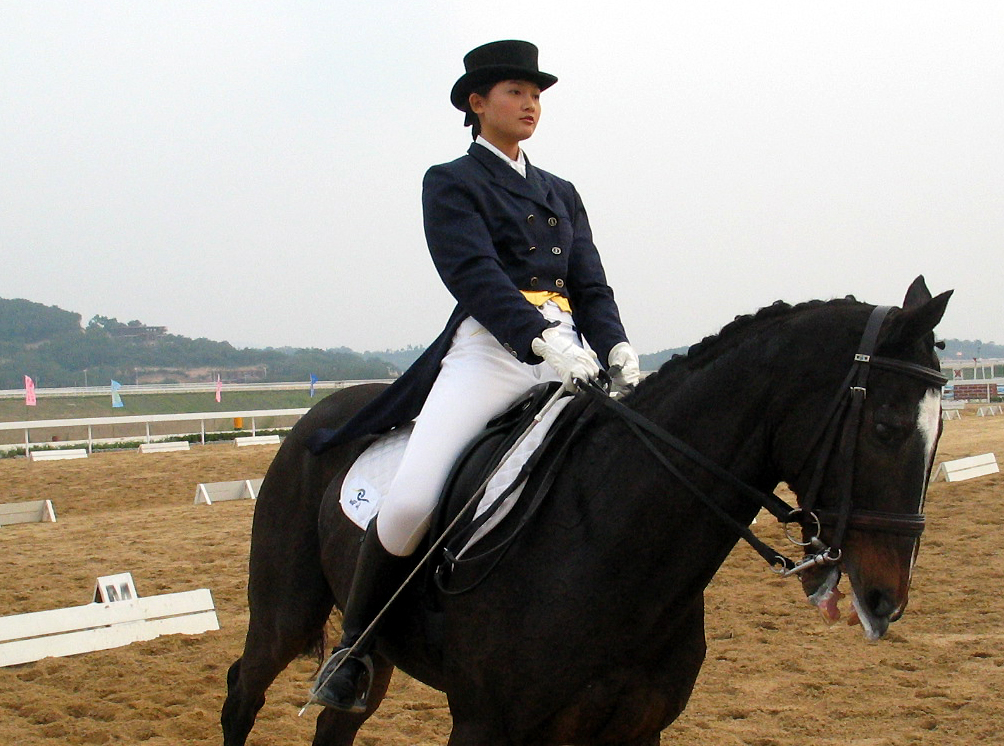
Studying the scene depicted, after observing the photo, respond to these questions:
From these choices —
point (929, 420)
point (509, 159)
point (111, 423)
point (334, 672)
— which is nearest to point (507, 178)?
point (509, 159)

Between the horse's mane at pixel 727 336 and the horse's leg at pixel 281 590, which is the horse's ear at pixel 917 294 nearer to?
the horse's mane at pixel 727 336

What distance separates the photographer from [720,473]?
233 cm

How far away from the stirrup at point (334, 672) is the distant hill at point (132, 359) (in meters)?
70.7

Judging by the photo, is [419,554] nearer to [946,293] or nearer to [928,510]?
[946,293]

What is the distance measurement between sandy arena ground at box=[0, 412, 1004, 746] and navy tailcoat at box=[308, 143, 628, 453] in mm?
2549

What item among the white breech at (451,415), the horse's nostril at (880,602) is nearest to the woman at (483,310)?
the white breech at (451,415)

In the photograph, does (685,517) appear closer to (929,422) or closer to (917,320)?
(929,422)

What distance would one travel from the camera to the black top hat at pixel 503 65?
2990 mm

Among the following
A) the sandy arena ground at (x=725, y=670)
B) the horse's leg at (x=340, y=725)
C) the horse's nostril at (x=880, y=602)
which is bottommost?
the sandy arena ground at (x=725, y=670)

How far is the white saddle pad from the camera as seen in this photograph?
8.73 ft

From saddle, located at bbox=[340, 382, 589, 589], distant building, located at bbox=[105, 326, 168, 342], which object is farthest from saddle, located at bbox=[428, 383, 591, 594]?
distant building, located at bbox=[105, 326, 168, 342]

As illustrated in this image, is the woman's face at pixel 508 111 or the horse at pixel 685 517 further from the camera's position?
the woman's face at pixel 508 111

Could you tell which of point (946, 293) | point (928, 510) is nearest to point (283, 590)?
point (946, 293)

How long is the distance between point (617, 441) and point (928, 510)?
9.55m
